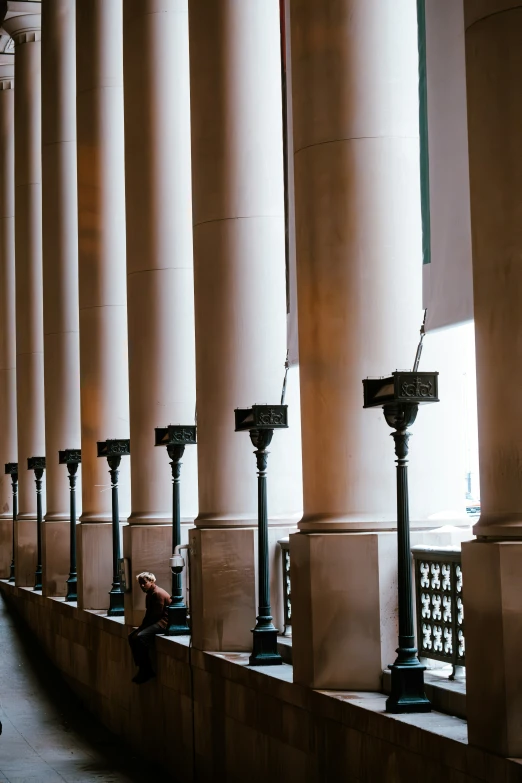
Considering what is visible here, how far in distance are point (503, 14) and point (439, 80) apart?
245 cm

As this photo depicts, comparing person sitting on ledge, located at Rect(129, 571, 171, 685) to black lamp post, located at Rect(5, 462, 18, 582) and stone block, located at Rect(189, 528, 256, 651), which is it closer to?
stone block, located at Rect(189, 528, 256, 651)

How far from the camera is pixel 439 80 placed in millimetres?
13734

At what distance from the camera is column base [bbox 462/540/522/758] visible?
34.6 ft

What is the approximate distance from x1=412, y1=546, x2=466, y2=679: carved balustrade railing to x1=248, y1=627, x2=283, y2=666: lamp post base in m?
3.28

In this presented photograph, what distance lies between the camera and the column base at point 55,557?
109 feet

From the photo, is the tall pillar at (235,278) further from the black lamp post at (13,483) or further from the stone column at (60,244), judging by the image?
the black lamp post at (13,483)

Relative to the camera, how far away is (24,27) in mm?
39094

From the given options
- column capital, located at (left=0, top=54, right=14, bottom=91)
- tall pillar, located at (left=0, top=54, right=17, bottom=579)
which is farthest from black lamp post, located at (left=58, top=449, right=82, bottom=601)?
column capital, located at (left=0, top=54, right=14, bottom=91)

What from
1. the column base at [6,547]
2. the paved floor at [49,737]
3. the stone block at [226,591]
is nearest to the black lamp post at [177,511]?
the stone block at [226,591]

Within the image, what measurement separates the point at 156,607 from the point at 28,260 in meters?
20.1

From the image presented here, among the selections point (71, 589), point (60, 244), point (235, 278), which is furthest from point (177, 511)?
point (60, 244)

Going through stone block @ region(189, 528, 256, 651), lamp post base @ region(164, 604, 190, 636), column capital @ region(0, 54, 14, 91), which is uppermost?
column capital @ region(0, 54, 14, 91)

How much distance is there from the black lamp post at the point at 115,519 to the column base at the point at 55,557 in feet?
22.3

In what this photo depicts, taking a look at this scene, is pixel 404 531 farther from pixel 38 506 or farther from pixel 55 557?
pixel 38 506
